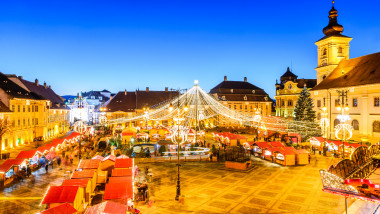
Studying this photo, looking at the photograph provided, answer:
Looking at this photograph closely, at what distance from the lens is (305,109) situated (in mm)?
41156

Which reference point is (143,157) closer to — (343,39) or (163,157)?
(163,157)

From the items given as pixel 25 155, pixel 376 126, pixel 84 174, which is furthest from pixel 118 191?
pixel 376 126

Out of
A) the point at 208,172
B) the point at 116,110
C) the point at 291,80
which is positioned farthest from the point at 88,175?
the point at 291,80

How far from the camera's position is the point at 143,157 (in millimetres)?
26562

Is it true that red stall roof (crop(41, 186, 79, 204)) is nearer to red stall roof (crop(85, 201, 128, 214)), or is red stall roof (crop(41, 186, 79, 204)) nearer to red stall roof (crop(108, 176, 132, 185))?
red stall roof (crop(85, 201, 128, 214))

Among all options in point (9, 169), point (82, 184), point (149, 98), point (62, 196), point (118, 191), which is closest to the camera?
point (62, 196)

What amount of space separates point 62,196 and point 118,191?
8.92 ft

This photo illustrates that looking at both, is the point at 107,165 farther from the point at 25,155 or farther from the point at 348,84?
the point at 348,84

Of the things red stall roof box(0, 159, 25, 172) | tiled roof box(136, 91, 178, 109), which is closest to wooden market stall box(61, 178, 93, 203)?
red stall roof box(0, 159, 25, 172)

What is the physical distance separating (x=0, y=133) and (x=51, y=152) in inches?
251

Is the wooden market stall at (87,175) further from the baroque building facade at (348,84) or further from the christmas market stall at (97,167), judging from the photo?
the baroque building facade at (348,84)

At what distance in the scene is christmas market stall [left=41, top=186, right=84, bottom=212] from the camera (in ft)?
38.0

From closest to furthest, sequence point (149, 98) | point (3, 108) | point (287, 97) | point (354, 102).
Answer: point (3, 108) → point (354, 102) → point (149, 98) → point (287, 97)

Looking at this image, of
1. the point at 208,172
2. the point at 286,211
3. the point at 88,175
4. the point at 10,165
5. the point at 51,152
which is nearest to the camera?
the point at 286,211
